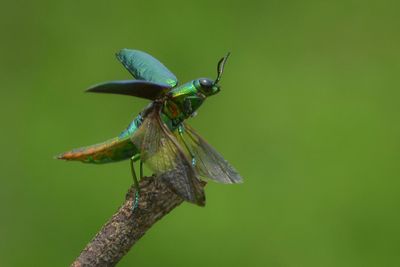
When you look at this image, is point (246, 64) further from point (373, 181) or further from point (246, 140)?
point (373, 181)

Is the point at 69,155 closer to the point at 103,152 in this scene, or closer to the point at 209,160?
the point at 103,152

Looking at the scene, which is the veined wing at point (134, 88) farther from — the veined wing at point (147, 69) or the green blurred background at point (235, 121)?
the green blurred background at point (235, 121)

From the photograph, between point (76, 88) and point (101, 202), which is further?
point (76, 88)

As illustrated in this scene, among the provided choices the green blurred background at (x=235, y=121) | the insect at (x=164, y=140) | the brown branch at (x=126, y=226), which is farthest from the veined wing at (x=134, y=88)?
the green blurred background at (x=235, y=121)

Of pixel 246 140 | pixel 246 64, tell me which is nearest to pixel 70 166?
Answer: pixel 246 140

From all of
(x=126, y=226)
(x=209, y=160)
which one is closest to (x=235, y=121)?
(x=209, y=160)

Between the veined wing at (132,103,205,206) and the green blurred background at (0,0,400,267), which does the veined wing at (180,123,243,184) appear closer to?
the veined wing at (132,103,205,206)

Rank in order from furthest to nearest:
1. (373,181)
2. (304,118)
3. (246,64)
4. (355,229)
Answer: (246,64), (304,118), (373,181), (355,229)
